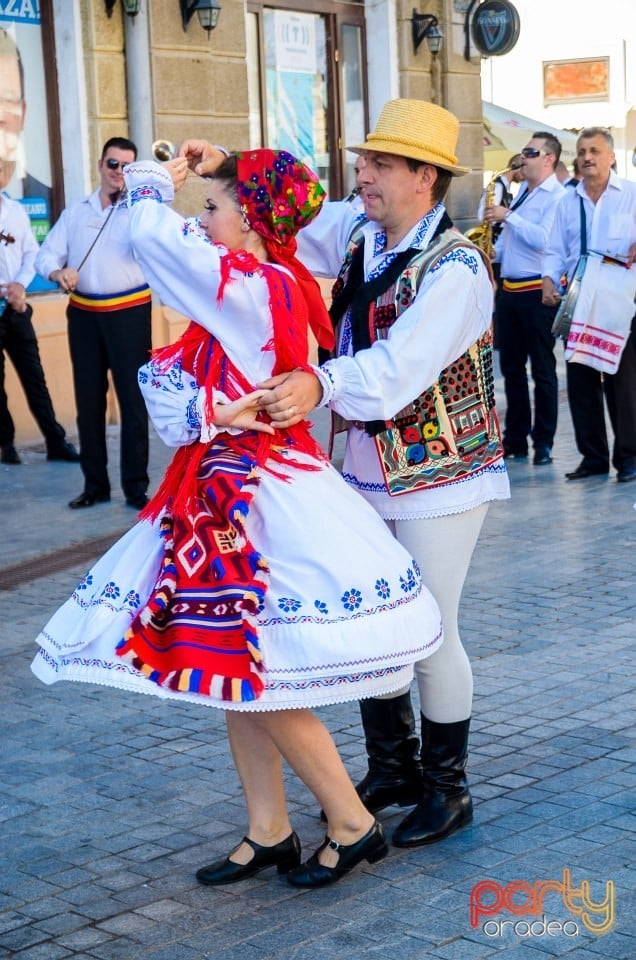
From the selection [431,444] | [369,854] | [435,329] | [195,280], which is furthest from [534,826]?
[195,280]

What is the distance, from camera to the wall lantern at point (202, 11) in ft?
40.2

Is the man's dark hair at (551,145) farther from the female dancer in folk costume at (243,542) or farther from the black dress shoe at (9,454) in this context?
the female dancer in folk costume at (243,542)

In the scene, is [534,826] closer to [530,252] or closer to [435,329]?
[435,329]

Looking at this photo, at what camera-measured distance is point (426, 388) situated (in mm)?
3863

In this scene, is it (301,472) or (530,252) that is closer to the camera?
(301,472)

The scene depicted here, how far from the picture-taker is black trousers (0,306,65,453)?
1077 centimetres

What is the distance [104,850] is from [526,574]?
3490 mm

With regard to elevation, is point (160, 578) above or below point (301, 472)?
below

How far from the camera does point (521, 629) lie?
6227 mm

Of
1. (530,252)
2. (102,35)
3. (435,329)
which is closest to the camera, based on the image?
(435,329)

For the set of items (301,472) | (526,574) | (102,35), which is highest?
(102,35)

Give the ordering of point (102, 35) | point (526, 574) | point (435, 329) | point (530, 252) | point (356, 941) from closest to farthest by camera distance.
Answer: point (356, 941), point (435, 329), point (526, 574), point (530, 252), point (102, 35)

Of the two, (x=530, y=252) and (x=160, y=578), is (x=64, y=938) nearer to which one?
(x=160, y=578)

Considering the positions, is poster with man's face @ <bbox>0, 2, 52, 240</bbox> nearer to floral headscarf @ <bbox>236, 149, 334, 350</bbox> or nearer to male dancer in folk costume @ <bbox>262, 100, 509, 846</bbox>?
male dancer in folk costume @ <bbox>262, 100, 509, 846</bbox>
